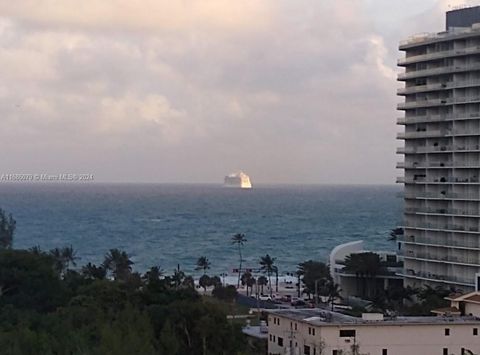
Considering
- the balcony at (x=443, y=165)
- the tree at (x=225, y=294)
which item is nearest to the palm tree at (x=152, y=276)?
the tree at (x=225, y=294)

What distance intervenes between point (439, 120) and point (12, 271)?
36.7 m

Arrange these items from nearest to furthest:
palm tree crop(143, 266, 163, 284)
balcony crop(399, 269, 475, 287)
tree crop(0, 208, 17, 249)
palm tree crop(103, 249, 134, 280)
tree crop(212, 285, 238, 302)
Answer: palm tree crop(143, 266, 163, 284), balcony crop(399, 269, 475, 287), tree crop(212, 285, 238, 302), palm tree crop(103, 249, 134, 280), tree crop(0, 208, 17, 249)

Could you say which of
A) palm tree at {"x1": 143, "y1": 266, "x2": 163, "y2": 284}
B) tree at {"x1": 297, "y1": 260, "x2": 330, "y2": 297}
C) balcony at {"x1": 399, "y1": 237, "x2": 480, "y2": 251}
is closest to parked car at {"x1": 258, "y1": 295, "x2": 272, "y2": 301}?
tree at {"x1": 297, "y1": 260, "x2": 330, "y2": 297}

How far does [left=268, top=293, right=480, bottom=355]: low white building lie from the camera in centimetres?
4669

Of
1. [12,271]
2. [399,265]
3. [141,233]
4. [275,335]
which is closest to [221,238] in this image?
[141,233]

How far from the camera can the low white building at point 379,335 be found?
153ft

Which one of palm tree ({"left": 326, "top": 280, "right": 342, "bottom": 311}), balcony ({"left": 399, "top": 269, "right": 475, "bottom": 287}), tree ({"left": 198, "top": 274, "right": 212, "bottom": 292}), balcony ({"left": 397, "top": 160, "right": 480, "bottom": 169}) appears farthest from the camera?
tree ({"left": 198, "top": 274, "right": 212, "bottom": 292})

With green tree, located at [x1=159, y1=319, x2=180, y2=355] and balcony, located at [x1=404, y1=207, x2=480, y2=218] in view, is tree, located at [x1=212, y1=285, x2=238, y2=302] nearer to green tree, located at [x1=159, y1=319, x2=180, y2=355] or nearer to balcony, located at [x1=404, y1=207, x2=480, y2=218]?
balcony, located at [x1=404, y1=207, x2=480, y2=218]

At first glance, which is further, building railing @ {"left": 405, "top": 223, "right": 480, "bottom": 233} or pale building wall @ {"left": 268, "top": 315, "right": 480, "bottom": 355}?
building railing @ {"left": 405, "top": 223, "right": 480, "bottom": 233}

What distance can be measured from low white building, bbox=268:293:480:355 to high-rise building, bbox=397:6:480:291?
89.4ft

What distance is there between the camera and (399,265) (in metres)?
88.8

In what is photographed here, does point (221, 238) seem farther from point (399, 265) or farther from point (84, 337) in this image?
point (84, 337)

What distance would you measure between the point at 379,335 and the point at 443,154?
3751 centimetres

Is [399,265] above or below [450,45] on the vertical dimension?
below
